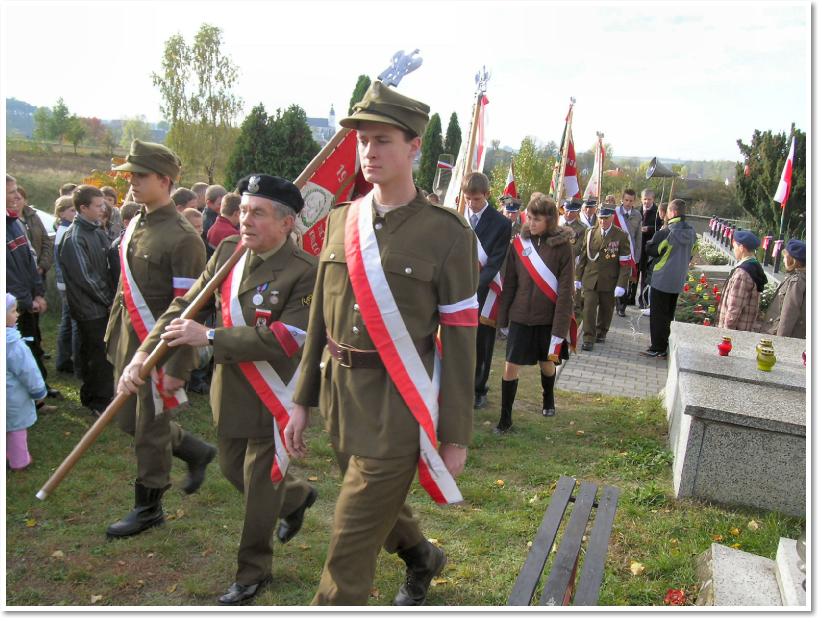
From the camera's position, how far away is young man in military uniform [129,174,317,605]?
3627 mm

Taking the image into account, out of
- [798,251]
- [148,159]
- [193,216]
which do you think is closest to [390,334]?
[148,159]

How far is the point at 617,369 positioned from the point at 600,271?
186cm

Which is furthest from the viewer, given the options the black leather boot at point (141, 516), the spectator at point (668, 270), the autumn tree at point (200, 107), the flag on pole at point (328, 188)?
the autumn tree at point (200, 107)

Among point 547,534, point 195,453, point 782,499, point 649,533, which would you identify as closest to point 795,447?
point 782,499

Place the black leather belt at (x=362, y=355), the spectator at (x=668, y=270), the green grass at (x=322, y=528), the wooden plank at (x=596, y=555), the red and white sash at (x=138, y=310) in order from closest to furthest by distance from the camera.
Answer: the black leather belt at (x=362, y=355) < the wooden plank at (x=596, y=555) < the green grass at (x=322, y=528) < the red and white sash at (x=138, y=310) < the spectator at (x=668, y=270)

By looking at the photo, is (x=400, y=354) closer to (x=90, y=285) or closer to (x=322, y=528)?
(x=322, y=528)

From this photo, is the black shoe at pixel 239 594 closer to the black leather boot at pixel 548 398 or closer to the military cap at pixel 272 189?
the military cap at pixel 272 189

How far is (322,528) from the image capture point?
4805mm

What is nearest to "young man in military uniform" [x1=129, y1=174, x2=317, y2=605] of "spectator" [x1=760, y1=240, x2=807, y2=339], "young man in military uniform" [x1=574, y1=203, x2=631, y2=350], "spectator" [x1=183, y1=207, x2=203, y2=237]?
"spectator" [x1=183, y1=207, x2=203, y2=237]

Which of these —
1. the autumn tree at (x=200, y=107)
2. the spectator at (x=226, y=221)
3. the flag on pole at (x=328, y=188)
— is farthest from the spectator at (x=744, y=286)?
the autumn tree at (x=200, y=107)

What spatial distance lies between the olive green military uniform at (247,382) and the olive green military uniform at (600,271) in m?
8.11

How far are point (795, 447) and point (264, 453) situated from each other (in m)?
3.54

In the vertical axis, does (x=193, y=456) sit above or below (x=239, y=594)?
above

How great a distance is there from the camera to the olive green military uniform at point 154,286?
4410mm
